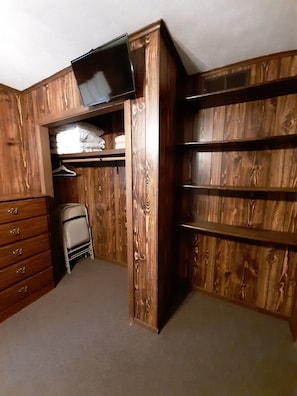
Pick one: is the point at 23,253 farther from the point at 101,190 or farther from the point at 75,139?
the point at 75,139

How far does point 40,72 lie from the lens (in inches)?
67.0

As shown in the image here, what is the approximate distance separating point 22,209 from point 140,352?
1.58 metres

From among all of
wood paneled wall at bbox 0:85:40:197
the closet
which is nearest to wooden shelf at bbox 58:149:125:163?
the closet

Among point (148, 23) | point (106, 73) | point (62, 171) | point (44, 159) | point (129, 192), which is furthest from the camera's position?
point (62, 171)

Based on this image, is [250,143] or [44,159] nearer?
[250,143]

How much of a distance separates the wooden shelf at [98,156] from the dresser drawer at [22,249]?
3.16ft

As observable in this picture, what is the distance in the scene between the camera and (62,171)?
2.60 m

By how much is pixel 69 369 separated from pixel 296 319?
5.70ft

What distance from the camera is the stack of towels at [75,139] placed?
6.92 ft

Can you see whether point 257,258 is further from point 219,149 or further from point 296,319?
point 219,149

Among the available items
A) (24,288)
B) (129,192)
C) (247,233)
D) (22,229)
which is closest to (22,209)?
(22,229)

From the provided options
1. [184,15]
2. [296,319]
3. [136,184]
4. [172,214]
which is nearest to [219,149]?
[172,214]

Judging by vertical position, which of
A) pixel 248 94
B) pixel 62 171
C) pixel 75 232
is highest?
pixel 248 94

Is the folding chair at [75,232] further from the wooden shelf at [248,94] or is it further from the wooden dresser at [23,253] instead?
the wooden shelf at [248,94]
